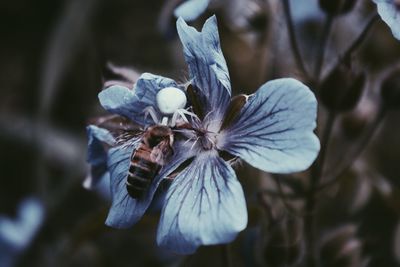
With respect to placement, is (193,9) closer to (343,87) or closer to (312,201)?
(343,87)

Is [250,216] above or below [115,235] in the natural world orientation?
above

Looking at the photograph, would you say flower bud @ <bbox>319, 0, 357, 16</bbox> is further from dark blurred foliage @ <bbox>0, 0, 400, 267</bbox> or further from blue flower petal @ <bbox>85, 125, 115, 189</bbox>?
blue flower petal @ <bbox>85, 125, 115, 189</bbox>

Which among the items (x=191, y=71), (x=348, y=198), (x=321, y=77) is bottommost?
(x=348, y=198)

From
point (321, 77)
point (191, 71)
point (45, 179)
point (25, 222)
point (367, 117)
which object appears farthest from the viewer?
point (45, 179)

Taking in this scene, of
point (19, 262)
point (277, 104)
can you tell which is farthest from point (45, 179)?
point (277, 104)

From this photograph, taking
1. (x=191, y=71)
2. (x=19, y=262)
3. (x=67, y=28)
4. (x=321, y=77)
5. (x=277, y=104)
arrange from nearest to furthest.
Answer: (x=277, y=104) < (x=191, y=71) < (x=321, y=77) < (x=19, y=262) < (x=67, y=28)

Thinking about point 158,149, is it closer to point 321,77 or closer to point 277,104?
point 277,104

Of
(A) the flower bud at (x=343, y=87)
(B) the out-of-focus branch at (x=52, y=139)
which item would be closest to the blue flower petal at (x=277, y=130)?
(A) the flower bud at (x=343, y=87)
